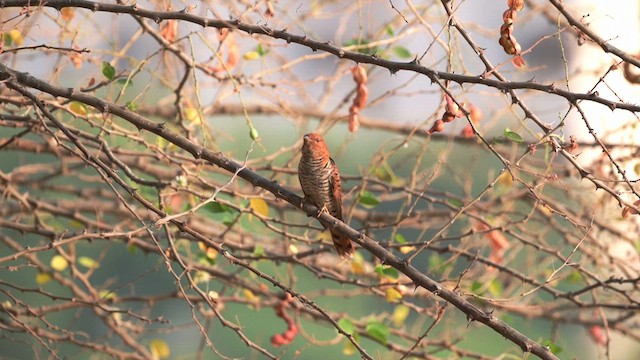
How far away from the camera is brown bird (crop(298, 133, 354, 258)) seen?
333 centimetres

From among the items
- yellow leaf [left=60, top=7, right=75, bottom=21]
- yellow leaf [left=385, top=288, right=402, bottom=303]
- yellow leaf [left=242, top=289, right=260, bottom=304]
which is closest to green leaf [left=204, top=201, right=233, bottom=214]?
yellow leaf [left=385, top=288, right=402, bottom=303]

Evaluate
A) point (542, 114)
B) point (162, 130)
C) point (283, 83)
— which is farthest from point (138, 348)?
point (542, 114)

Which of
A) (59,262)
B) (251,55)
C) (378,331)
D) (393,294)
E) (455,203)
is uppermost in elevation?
(251,55)

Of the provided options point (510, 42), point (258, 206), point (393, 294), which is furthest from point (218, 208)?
point (510, 42)

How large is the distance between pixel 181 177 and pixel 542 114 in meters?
1.49

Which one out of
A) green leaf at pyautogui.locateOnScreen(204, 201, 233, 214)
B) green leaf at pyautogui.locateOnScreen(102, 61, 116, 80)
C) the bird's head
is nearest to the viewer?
green leaf at pyautogui.locateOnScreen(102, 61, 116, 80)

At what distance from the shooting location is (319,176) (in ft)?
11.0

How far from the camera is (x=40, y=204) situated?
365 centimetres

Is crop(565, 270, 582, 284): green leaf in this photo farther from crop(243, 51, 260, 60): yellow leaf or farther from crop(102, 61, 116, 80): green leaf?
crop(102, 61, 116, 80): green leaf

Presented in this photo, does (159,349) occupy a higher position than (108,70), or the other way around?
(108,70)

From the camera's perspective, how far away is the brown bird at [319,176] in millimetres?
3328

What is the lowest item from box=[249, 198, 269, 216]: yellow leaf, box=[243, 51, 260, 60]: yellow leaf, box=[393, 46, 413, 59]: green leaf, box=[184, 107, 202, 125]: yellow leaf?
box=[249, 198, 269, 216]: yellow leaf

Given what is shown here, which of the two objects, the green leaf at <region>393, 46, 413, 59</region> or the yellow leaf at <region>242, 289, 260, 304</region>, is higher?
the green leaf at <region>393, 46, 413, 59</region>

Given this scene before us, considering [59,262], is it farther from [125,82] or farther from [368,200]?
[368,200]
